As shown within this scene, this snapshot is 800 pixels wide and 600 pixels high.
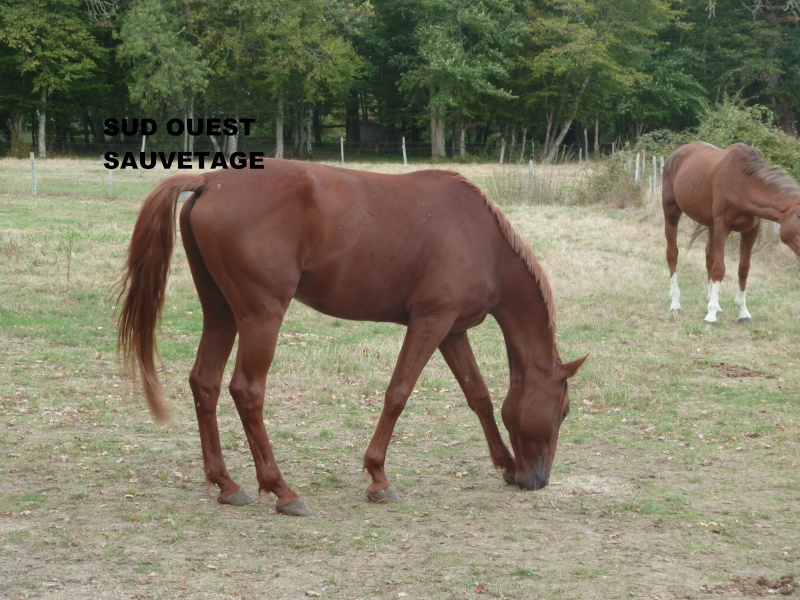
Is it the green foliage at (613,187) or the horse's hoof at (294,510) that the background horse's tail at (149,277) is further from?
the green foliage at (613,187)

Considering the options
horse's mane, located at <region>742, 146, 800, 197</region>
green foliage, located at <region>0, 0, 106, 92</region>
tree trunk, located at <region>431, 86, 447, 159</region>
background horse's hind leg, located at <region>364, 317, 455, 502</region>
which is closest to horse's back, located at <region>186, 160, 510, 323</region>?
background horse's hind leg, located at <region>364, 317, 455, 502</region>

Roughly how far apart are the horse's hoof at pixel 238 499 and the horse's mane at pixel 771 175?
7732 millimetres

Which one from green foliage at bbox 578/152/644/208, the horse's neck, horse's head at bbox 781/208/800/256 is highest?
green foliage at bbox 578/152/644/208

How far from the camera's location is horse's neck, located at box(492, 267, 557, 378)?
5367mm

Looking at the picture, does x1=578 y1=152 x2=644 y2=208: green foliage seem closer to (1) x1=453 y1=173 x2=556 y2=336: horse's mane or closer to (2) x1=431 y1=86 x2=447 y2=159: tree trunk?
(1) x1=453 y1=173 x2=556 y2=336: horse's mane

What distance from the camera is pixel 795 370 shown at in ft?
28.4

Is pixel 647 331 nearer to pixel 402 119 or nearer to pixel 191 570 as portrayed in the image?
pixel 191 570

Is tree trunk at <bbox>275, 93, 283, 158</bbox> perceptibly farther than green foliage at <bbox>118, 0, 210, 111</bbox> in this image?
Yes

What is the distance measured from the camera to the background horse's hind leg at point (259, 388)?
4871 mm

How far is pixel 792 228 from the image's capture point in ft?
33.2

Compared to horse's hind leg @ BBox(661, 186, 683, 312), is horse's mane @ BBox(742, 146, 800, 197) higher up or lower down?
higher up

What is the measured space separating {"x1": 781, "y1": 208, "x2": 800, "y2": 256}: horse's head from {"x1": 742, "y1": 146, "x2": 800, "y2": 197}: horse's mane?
24cm

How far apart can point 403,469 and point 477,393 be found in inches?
28.9

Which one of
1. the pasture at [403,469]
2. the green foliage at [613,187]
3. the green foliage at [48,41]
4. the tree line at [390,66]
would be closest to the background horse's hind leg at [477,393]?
the pasture at [403,469]
